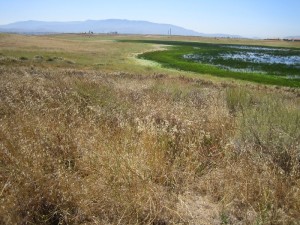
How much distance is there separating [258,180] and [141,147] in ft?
5.43

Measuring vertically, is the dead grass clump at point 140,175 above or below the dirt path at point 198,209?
above

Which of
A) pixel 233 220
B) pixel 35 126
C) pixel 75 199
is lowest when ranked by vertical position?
pixel 233 220

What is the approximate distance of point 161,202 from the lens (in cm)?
400

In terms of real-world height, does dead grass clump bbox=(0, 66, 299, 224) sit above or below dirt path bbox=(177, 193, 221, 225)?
above

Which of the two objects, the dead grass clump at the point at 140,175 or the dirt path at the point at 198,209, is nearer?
the dead grass clump at the point at 140,175

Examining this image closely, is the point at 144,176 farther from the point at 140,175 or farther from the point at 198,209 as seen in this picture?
the point at 198,209

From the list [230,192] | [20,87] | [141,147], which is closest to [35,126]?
[141,147]

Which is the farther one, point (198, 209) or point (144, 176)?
point (144, 176)

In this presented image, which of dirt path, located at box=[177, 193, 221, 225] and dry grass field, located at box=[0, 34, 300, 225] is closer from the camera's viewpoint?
dry grass field, located at box=[0, 34, 300, 225]

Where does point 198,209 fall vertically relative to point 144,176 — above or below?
below

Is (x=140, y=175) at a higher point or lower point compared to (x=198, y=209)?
higher

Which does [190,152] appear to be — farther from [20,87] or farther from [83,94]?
[20,87]

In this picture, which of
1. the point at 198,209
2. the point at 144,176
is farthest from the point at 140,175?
the point at 198,209

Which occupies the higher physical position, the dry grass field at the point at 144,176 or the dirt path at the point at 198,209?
the dry grass field at the point at 144,176
